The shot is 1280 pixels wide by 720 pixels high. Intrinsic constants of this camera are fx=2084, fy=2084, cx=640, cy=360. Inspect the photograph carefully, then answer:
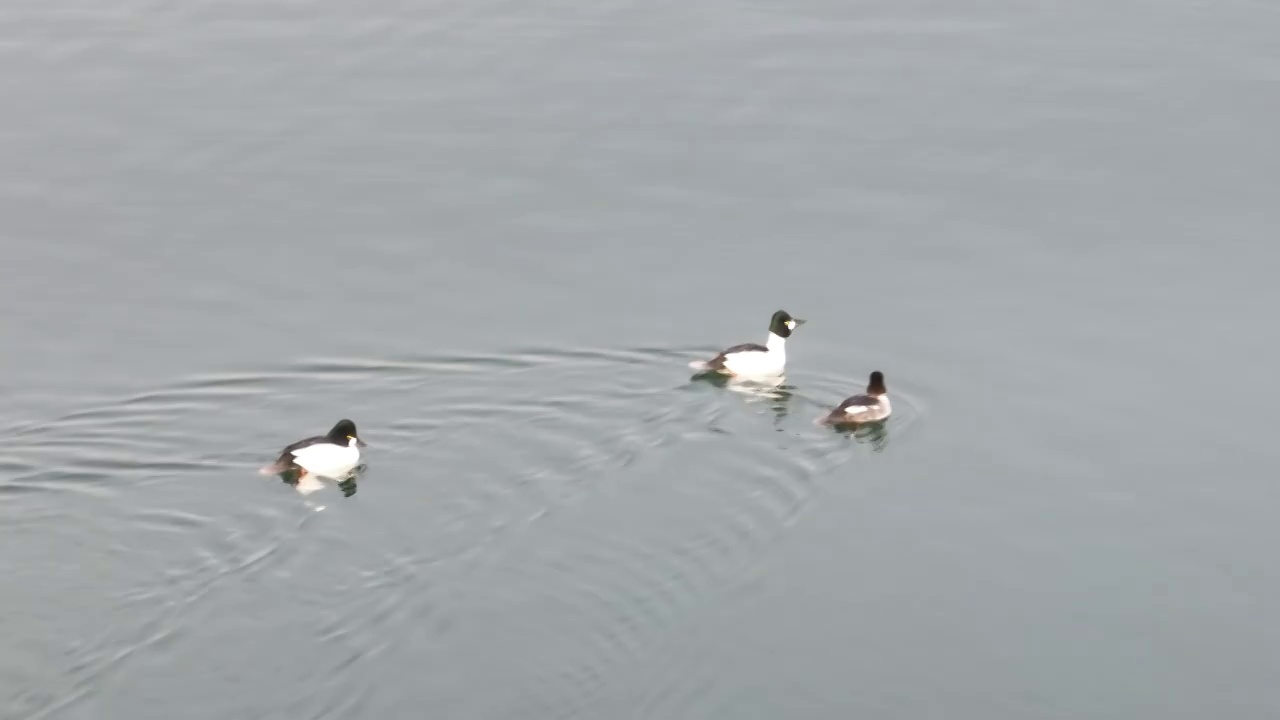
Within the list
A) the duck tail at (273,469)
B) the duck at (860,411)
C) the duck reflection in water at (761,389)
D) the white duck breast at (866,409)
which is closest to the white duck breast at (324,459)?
the duck tail at (273,469)

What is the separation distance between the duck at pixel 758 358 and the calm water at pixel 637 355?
353 mm

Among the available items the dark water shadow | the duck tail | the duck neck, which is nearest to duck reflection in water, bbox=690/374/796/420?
the duck neck

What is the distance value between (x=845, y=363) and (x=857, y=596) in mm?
5250

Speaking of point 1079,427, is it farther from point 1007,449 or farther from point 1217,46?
point 1217,46

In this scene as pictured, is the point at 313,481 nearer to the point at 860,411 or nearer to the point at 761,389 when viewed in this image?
the point at 761,389

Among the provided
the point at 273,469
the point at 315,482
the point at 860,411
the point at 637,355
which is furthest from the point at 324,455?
the point at 860,411

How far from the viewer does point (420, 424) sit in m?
20.0

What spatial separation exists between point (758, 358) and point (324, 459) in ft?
16.1

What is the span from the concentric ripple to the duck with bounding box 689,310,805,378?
0.24 meters

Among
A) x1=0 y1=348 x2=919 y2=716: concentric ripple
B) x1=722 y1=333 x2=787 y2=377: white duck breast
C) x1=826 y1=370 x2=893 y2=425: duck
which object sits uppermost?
x1=722 y1=333 x2=787 y2=377: white duck breast

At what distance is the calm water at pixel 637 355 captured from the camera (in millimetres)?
16078

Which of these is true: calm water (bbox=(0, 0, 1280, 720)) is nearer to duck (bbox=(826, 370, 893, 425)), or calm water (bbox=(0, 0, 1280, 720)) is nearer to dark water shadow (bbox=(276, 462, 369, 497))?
dark water shadow (bbox=(276, 462, 369, 497))

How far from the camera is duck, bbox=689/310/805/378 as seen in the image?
21.0 m

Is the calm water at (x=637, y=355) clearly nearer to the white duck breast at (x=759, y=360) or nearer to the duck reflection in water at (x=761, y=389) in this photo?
the duck reflection in water at (x=761, y=389)
